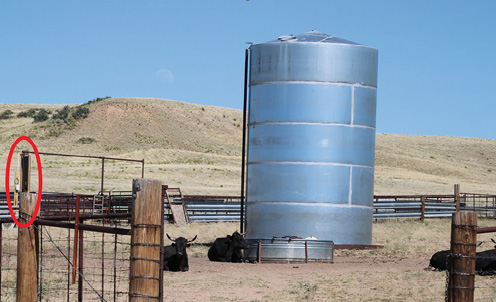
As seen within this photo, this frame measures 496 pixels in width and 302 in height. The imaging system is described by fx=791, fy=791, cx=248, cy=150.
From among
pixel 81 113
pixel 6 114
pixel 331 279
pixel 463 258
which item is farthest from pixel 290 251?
pixel 6 114

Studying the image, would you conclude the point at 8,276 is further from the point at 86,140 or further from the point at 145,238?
the point at 86,140

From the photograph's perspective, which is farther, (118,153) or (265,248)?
(118,153)

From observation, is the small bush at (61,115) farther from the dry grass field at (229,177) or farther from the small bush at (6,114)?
the small bush at (6,114)

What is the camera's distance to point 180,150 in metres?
91.6

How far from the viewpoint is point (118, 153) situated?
312ft

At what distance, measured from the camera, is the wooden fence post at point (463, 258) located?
8.90m

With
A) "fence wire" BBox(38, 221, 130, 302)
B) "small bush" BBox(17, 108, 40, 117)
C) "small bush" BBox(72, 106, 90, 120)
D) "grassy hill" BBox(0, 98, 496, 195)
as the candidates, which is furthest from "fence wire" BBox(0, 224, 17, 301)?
"small bush" BBox(17, 108, 40, 117)


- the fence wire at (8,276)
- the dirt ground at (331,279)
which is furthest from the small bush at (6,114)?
the fence wire at (8,276)

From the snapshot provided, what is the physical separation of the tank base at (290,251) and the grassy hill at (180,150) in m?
27.2

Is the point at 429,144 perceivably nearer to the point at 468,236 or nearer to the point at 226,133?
the point at 226,133

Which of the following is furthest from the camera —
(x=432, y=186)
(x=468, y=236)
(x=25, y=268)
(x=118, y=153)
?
(x=118, y=153)

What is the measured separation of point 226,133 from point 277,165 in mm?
100921

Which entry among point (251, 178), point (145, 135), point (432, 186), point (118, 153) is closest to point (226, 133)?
point (145, 135)

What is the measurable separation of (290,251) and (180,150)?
70307mm
